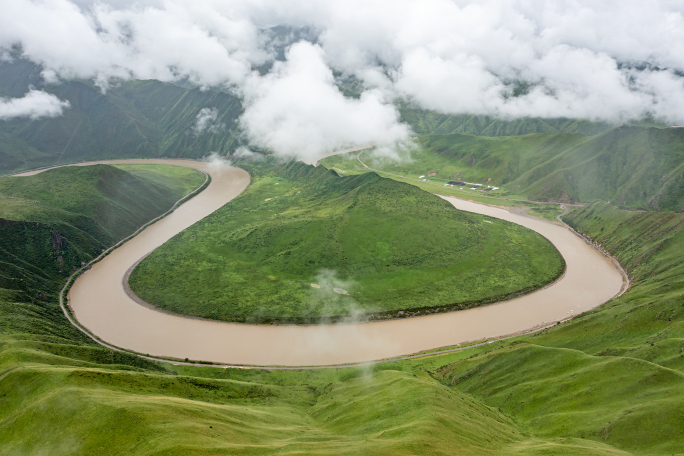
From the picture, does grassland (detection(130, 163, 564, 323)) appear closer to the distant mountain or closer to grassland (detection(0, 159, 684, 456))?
grassland (detection(0, 159, 684, 456))

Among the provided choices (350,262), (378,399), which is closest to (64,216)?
(350,262)

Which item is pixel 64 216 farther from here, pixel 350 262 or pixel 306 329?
pixel 306 329

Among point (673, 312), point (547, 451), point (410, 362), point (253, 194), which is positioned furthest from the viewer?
point (253, 194)

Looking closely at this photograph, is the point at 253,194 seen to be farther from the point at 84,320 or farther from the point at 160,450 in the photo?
the point at 160,450

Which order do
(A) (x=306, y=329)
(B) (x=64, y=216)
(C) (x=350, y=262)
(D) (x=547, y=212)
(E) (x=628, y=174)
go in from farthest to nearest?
(E) (x=628, y=174)
(D) (x=547, y=212)
(B) (x=64, y=216)
(C) (x=350, y=262)
(A) (x=306, y=329)

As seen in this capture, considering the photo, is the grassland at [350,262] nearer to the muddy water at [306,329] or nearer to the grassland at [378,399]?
the muddy water at [306,329]

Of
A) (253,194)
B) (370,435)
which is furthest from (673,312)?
(253,194)

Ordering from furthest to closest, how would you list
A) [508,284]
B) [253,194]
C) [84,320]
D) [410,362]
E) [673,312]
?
[253,194]
[508,284]
[84,320]
[410,362]
[673,312]
